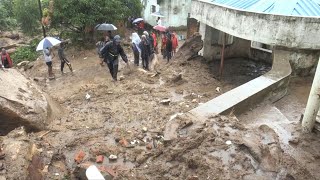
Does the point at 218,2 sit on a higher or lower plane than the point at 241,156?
higher

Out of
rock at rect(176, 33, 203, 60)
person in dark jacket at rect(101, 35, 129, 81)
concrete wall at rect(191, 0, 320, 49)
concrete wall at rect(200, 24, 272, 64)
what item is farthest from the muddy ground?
concrete wall at rect(200, 24, 272, 64)

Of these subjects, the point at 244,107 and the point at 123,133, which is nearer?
the point at 123,133

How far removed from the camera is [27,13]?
59.9 feet

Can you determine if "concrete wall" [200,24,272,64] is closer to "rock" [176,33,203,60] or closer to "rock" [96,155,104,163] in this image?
"rock" [176,33,203,60]

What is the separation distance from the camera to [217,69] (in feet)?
A: 41.8

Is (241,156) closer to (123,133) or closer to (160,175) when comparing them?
(160,175)

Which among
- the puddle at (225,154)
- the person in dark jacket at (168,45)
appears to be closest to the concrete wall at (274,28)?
the person in dark jacket at (168,45)

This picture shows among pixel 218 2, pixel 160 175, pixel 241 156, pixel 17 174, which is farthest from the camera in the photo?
pixel 218 2

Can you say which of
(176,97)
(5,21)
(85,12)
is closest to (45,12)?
(85,12)

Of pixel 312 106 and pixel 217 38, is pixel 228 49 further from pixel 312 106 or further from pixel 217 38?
pixel 312 106

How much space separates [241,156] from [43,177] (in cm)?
335

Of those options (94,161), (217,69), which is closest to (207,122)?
(94,161)

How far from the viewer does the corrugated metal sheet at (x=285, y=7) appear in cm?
1022

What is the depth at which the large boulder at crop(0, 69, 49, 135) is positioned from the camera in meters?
5.95
